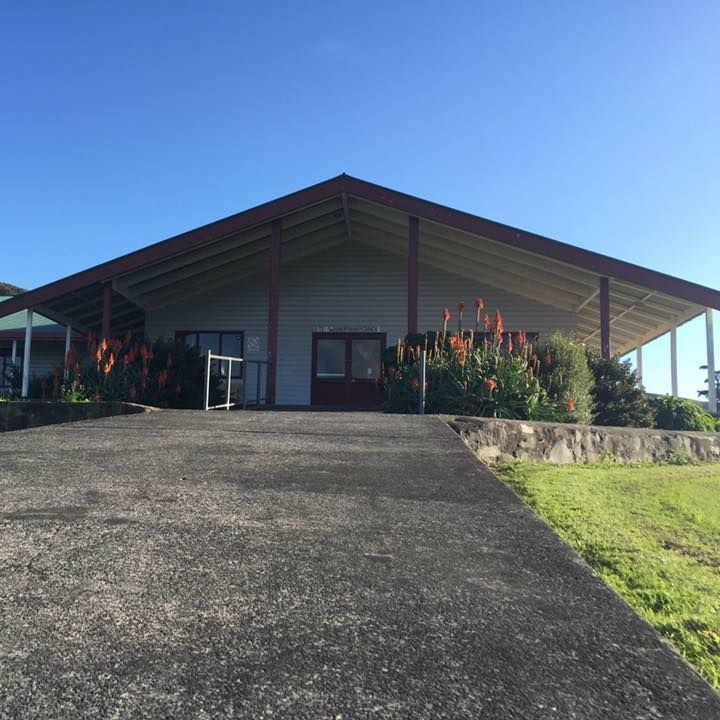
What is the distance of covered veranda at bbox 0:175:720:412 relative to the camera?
11.3 meters

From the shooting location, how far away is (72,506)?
285 centimetres

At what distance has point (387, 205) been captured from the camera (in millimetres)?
11891

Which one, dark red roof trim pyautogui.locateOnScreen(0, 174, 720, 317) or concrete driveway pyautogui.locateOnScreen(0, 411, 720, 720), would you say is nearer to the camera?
concrete driveway pyautogui.locateOnScreen(0, 411, 720, 720)

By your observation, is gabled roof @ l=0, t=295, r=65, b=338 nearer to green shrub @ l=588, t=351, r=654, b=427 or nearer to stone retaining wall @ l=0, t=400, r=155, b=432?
stone retaining wall @ l=0, t=400, r=155, b=432

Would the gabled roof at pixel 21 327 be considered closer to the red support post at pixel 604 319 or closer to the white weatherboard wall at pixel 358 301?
the white weatherboard wall at pixel 358 301

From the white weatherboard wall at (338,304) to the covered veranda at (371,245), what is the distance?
0.30 metres

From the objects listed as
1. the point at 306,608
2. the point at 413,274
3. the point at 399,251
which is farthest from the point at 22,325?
the point at 306,608

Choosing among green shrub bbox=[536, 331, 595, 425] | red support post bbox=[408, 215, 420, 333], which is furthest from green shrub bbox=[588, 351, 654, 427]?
red support post bbox=[408, 215, 420, 333]

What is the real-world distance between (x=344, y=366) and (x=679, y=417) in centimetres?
848

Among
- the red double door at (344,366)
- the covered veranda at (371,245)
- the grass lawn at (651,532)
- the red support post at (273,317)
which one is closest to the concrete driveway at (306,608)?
the grass lawn at (651,532)

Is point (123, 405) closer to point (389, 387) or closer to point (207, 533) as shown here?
point (389, 387)

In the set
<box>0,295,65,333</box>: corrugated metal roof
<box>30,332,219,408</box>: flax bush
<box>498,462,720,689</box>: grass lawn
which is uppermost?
<box>0,295,65,333</box>: corrugated metal roof

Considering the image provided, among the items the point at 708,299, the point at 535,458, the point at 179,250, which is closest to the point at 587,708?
the point at 535,458

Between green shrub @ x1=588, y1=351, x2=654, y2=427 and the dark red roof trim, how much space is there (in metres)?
2.19
